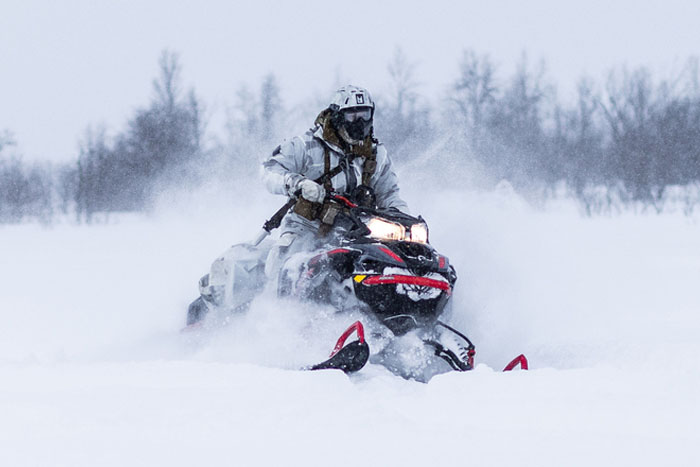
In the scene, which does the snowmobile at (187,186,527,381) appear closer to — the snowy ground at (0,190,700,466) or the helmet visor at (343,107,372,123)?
the snowy ground at (0,190,700,466)

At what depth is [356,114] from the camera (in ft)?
17.0

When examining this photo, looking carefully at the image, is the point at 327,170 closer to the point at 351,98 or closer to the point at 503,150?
the point at 351,98

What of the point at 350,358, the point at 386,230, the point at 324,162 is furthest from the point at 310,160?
the point at 350,358

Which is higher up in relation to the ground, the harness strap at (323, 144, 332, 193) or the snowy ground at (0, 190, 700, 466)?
the harness strap at (323, 144, 332, 193)

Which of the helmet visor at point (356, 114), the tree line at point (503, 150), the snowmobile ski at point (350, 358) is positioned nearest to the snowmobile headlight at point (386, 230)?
the snowmobile ski at point (350, 358)

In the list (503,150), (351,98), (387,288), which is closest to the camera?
(387,288)

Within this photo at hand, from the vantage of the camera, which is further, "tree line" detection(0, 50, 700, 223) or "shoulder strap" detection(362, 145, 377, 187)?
"tree line" detection(0, 50, 700, 223)

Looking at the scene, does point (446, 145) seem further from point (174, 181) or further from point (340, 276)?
point (174, 181)

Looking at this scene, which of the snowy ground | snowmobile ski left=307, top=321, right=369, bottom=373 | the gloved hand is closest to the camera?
the snowy ground

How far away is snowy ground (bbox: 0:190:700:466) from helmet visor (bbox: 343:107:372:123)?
53.6 inches

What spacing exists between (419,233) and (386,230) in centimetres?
22

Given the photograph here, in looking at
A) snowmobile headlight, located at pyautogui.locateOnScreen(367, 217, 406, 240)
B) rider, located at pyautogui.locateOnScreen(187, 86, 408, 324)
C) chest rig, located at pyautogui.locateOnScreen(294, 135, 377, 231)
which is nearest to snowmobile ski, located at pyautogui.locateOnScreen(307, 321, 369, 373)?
snowmobile headlight, located at pyautogui.locateOnScreen(367, 217, 406, 240)

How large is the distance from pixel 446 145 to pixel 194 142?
25634mm

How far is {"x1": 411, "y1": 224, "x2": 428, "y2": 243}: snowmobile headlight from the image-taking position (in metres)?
4.61
